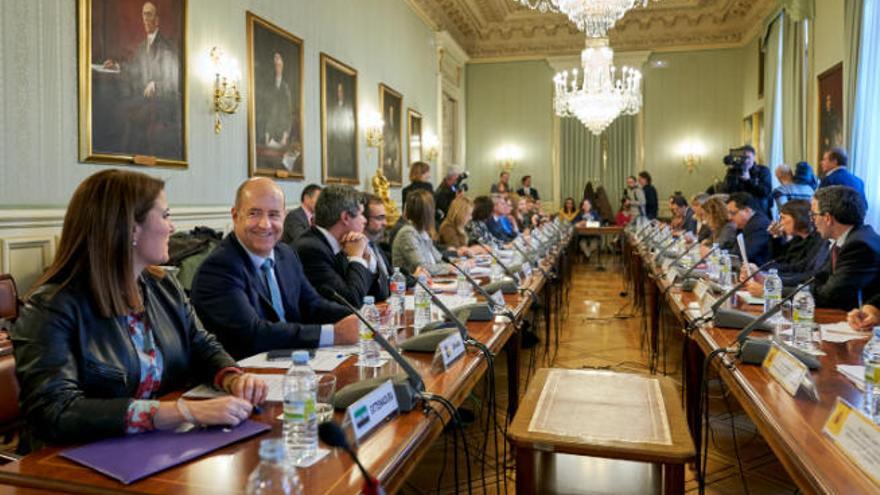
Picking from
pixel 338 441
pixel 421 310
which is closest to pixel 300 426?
pixel 338 441

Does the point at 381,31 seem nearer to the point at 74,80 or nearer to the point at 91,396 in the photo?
the point at 74,80

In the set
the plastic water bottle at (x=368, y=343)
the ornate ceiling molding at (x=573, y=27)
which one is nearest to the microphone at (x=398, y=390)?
the plastic water bottle at (x=368, y=343)

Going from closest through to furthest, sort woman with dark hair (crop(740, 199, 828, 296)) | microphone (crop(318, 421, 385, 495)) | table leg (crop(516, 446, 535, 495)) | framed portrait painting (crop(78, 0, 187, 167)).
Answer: microphone (crop(318, 421, 385, 495))
table leg (crop(516, 446, 535, 495))
framed portrait painting (crop(78, 0, 187, 167))
woman with dark hair (crop(740, 199, 828, 296))

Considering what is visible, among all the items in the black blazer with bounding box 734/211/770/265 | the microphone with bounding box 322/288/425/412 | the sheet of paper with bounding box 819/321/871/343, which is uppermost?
the black blazer with bounding box 734/211/770/265

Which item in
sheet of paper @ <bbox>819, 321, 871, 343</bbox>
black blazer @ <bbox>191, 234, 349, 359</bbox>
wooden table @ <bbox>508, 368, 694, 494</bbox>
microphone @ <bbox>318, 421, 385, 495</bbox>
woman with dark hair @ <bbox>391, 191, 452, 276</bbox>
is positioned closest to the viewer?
microphone @ <bbox>318, 421, 385, 495</bbox>

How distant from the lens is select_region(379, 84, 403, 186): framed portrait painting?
9.25 meters

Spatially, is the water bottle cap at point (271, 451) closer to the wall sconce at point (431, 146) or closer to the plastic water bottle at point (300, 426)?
the plastic water bottle at point (300, 426)

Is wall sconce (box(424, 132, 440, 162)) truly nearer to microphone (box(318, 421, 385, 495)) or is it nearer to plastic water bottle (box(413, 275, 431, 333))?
plastic water bottle (box(413, 275, 431, 333))

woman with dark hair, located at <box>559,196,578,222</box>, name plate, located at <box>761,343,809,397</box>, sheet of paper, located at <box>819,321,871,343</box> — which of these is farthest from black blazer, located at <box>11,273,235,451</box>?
woman with dark hair, located at <box>559,196,578,222</box>

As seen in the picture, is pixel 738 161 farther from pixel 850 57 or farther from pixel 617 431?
pixel 617 431

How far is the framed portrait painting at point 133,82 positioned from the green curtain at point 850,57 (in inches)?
245

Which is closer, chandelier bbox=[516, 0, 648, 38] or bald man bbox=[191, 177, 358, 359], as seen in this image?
bald man bbox=[191, 177, 358, 359]

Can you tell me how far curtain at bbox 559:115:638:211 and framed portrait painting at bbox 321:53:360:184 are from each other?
706 centimetres

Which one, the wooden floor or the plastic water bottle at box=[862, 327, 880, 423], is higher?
the plastic water bottle at box=[862, 327, 880, 423]
